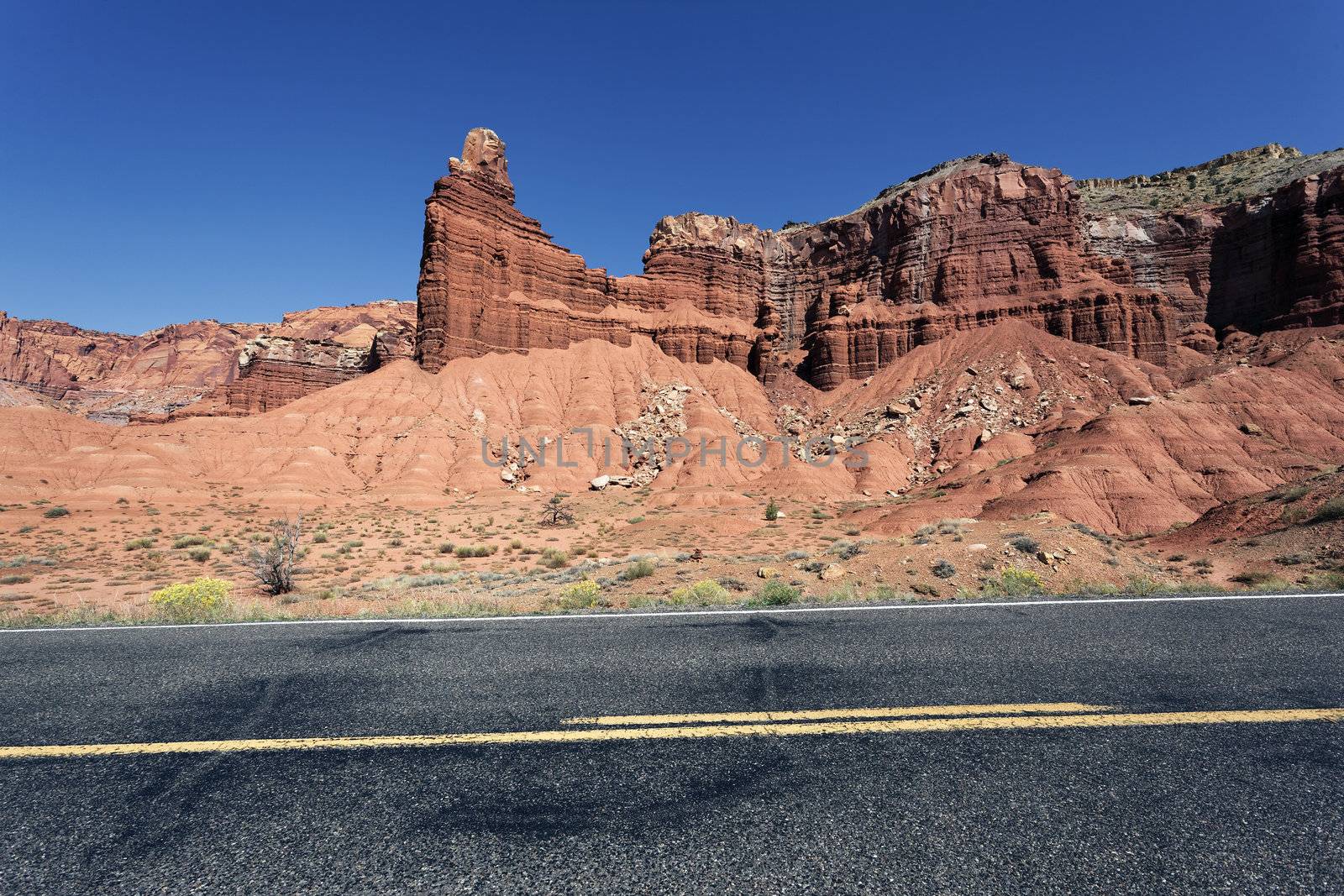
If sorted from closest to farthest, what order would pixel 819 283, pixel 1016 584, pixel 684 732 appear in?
pixel 684 732
pixel 1016 584
pixel 819 283

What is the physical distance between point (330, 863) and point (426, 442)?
51043mm

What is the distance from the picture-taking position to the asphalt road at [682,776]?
249 centimetres

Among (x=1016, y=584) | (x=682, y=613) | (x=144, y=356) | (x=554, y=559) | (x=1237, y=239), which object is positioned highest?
(x=144, y=356)

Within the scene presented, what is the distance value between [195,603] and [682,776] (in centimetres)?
1090

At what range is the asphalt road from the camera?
2.49m

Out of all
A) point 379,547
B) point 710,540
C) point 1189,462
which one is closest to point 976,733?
point 710,540

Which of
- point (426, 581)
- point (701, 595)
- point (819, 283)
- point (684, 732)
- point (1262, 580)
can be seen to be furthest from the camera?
point (819, 283)

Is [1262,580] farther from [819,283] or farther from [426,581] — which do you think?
[819,283]

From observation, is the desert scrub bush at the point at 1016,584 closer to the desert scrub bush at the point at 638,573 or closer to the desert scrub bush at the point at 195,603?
the desert scrub bush at the point at 638,573

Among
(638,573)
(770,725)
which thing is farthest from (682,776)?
(638,573)

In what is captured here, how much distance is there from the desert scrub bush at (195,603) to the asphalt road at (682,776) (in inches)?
128

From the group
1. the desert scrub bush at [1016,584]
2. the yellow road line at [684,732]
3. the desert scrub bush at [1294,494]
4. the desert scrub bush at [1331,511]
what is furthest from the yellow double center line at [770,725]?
the desert scrub bush at [1294,494]

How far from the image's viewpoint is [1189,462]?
105 feet

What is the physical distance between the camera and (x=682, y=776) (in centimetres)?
321
